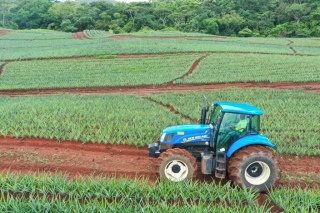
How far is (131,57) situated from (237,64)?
41.5 ft

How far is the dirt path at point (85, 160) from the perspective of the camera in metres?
9.40

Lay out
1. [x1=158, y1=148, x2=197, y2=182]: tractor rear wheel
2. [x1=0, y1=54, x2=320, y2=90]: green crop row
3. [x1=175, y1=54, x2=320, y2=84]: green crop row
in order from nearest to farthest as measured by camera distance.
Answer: [x1=158, y1=148, x2=197, y2=182]: tractor rear wheel
[x1=175, y1=54, x2=320, y2=84]: green crop row
[x1=0, y1=54, x2=320, y2=90]: green crop row

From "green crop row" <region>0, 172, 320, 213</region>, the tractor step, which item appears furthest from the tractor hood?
"green crop row" <region>0, 172, 320, 213</region>

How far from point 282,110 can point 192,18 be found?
6810cm

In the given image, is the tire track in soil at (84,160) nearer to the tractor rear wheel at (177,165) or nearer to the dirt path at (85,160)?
the dirt path at (85,160)

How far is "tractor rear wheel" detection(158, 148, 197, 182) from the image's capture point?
7758mm

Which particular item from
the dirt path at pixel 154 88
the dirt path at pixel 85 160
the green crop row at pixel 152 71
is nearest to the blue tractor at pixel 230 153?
the dirt path at pixel 85 160

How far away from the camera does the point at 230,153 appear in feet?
25.4

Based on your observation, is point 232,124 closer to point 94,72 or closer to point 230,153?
point 230,153

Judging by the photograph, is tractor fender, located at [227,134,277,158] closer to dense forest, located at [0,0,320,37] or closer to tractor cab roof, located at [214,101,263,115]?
tractor cab roof, located at [214,101,263,115]

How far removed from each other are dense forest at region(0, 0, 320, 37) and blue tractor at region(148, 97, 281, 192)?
67.8 metres

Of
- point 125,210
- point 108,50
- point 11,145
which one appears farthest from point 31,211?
point 108,50

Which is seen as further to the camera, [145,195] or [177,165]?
[177,165]

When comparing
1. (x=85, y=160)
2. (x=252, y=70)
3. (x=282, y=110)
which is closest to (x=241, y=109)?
(x=85, y=160)
